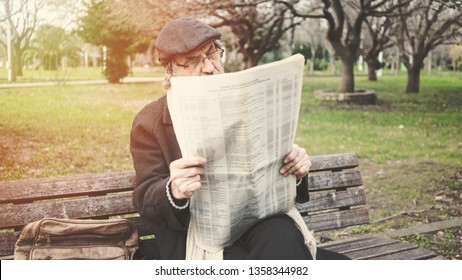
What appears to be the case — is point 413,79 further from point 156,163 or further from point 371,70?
point 156,163

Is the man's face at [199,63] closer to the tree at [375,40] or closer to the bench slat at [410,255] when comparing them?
the bench slat at [410,255]

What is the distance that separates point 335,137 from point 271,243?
3.24 metres

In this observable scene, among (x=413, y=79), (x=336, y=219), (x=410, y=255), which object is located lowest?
(x=410, y=255)

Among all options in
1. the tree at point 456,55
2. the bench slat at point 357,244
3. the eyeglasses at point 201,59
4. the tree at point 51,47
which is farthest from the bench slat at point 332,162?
the tree at point 456,55

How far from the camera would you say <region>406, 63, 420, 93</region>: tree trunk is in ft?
13.9

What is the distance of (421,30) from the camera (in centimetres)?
420

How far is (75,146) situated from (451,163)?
2610 millimetres

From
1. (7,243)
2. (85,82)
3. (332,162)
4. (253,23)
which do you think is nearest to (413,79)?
(253,23)

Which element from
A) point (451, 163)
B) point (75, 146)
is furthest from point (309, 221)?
point (451, 163)

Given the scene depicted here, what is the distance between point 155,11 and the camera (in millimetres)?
3029

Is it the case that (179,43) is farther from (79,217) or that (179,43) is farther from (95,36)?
(95,36)

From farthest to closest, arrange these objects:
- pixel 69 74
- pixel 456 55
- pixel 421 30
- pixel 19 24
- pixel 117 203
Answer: pixel 421 30 → pixel 456 55 → pixel 69 74 → pixel 19 24 → pixel 117 203

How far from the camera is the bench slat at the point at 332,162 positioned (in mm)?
2188

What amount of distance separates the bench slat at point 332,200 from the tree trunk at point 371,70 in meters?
2.83
